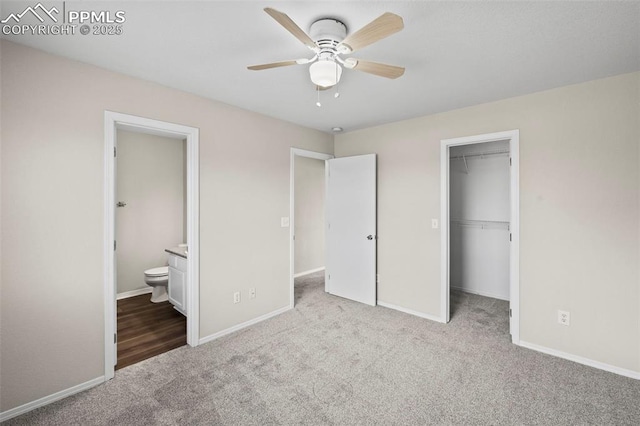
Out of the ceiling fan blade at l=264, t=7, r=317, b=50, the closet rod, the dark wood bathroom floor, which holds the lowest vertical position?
the dark wood bathroom floor

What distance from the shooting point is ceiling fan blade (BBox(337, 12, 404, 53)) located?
1.26m

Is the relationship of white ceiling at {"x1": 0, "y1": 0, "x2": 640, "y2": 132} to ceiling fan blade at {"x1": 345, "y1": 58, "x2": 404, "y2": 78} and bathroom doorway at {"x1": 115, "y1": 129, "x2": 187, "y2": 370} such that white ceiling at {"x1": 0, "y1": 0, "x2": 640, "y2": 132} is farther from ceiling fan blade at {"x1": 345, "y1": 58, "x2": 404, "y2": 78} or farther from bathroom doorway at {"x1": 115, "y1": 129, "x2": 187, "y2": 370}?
bathroom doorway at {"x1": 115, "y1": 129, "x2": 187, "y2": 370}

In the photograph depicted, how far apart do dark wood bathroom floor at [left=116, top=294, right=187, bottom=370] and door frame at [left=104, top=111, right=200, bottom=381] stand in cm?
27

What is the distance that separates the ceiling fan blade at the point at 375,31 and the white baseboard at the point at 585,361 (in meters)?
3.05

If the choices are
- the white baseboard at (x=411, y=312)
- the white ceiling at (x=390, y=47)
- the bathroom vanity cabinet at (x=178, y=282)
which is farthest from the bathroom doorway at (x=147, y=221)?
the white baseboard at (x=411, y=312)

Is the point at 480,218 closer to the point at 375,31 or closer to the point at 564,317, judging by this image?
the point at 564,317

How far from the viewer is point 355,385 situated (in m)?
2.22

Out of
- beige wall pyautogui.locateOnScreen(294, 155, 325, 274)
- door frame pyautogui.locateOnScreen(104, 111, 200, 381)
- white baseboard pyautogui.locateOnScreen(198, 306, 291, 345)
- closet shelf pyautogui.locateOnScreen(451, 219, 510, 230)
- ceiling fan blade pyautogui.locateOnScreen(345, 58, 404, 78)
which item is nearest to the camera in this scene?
ceiling fan blade pyautogui.locateOnScreen(345, 58, 404, 78)

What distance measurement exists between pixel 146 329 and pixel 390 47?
11.9 ft

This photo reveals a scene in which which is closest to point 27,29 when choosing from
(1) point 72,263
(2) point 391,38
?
(1) point 72,263

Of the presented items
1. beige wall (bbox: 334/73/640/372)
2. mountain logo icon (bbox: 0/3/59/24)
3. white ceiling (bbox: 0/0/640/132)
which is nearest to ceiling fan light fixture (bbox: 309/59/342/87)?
white ceiling (bbox: 0/0/640/132)

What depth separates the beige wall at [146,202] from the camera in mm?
4281

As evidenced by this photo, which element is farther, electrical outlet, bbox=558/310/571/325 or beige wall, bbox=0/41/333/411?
electrical outlet, bbox=558/310/571/325

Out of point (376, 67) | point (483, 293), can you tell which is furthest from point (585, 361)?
point (376, 67)
